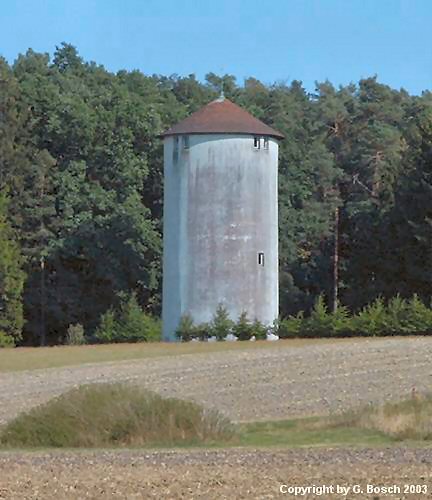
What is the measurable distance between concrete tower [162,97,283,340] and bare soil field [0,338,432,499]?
7146 mm

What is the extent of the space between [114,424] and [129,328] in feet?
125

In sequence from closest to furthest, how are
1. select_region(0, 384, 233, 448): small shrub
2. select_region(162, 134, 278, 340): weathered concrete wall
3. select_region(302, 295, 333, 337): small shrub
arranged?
select_region(0, 384, 233, 448): small shrub → select_region(302, 295, 333, 337): small shrub → select_region(162, 134, 278, 340): weathered concrete wall

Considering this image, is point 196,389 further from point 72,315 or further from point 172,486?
point 72,315

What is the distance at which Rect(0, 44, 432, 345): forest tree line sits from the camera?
210 feet

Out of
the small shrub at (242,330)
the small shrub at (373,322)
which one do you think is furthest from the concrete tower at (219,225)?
the small shrub at (373,322)

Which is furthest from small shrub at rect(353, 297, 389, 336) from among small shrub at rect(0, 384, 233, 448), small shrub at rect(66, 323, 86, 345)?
small shrub at rect(0, 384, 233, 448)

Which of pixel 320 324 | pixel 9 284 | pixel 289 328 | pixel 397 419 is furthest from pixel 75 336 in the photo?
pixel 397 419

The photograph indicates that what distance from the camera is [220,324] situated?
5612 cm

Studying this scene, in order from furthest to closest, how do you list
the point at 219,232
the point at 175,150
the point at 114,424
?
the point at 175,150 → the point at 219,232 → the point at 114,424

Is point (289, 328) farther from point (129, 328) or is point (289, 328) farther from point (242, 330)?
point (129, 328)

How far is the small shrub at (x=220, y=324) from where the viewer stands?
55812 mm

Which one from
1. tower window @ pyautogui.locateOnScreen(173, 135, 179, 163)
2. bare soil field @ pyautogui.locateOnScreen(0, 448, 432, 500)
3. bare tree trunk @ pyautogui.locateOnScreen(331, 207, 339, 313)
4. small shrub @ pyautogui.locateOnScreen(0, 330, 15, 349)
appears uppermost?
tower window @ pyautogui.locateOnScreen(173, 135, 179, 163)

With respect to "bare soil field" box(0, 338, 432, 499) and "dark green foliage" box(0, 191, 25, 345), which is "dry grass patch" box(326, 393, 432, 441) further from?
"dark green foliage" box(0, 191, 25, 345)

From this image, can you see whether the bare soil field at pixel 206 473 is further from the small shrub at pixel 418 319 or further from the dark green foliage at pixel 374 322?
the dark green foliage at pixel 374 322
